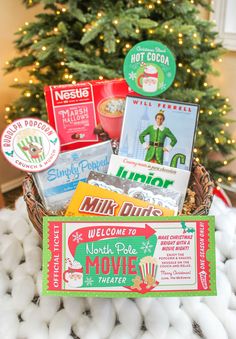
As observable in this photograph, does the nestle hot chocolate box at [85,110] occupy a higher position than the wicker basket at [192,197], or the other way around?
the nestle hot chocolate box at [85,110]

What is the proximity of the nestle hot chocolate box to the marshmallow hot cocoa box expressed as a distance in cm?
10

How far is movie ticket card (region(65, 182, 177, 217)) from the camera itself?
63cm

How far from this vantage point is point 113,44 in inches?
54.4

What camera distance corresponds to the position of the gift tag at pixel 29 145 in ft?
2.28

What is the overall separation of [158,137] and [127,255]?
0.97 ft

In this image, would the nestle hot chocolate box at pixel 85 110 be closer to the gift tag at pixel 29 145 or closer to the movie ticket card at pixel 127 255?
the gift tag at pixel 29 145

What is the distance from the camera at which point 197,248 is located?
22.8 inches

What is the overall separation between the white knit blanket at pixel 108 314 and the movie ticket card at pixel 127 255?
0.08 m

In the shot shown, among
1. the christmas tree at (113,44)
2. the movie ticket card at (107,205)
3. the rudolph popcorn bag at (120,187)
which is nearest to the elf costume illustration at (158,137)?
the rudolph popcorn bag at (120,187)

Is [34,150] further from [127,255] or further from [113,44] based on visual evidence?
[113,44]

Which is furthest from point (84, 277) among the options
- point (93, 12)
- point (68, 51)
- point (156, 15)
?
point (156, 15)

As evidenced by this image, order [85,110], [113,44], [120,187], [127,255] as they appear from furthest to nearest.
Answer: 1. [113,44]
2. [85,110]
3. [120,187]
4. [127,255]

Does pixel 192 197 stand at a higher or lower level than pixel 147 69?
lower

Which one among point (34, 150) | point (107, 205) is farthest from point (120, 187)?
point (34, 150)
